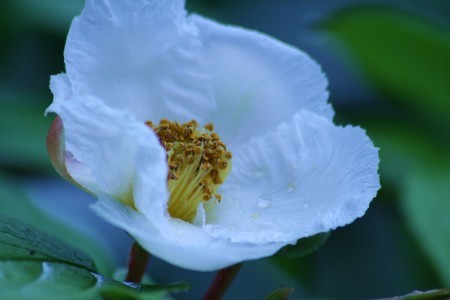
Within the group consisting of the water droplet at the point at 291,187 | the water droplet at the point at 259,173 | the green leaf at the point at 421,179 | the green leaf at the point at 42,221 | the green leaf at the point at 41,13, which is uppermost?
the water droplet at the point at 291,187

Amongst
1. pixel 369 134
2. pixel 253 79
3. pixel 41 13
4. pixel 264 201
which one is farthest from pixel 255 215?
pixel 41 13

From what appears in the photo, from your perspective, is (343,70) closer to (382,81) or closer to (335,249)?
(382,81)

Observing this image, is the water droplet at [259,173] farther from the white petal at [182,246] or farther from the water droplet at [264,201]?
the white petal at [182,246]

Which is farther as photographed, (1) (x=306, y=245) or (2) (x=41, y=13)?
(2) (x=41, y=13)

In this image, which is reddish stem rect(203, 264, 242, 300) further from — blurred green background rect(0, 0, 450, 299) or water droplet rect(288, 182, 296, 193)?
blurred green background rect(0, 0, 450, 299)

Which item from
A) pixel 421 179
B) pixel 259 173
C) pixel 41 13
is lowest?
pixel 41 13

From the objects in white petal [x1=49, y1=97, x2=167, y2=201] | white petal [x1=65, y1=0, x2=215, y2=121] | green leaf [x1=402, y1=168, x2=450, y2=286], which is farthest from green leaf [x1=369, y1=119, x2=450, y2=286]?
white petal [x1=49, y1=97, x2=167, y2=201]

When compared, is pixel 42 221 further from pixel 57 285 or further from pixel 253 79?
pixel 57 285

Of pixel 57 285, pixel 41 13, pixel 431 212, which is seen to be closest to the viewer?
pixel 57 285

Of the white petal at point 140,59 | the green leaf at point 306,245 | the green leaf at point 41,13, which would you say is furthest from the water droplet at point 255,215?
the green leaf at point 41,13
